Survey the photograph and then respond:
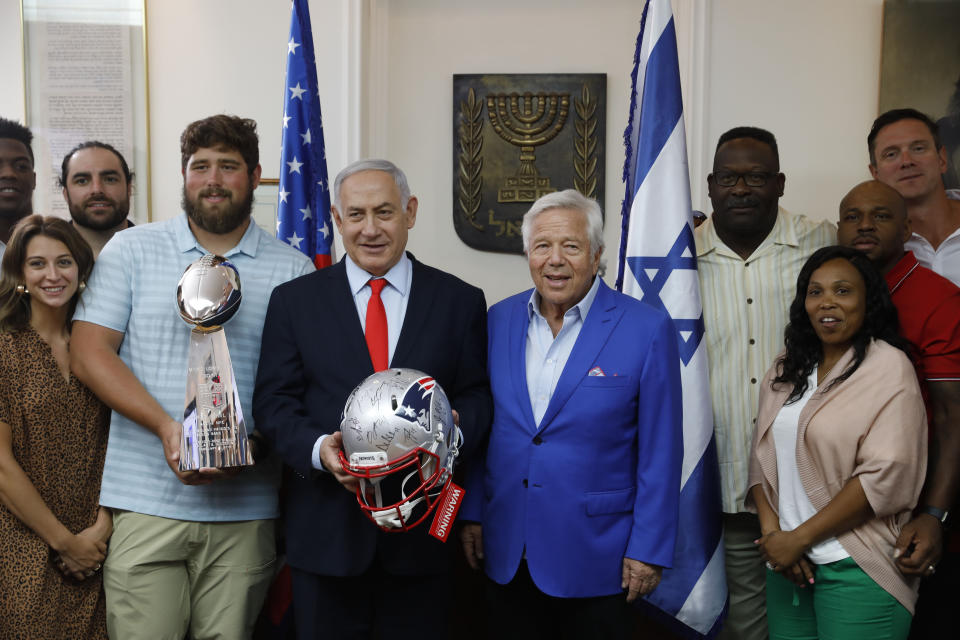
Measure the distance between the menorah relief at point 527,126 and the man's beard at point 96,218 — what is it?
5.88 feet

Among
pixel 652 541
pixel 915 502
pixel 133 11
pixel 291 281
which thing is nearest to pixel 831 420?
pixel 915 502

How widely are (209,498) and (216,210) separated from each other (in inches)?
29.5

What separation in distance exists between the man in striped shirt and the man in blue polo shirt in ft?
4.19

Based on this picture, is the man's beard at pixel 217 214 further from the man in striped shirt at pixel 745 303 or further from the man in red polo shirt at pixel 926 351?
the man in red polo shirt at pixel 926 351

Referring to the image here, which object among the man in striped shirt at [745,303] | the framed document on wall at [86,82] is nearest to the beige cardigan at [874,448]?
the man in striped shirt at [745,303]

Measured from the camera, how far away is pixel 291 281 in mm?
2068

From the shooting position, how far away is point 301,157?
10.5 feet

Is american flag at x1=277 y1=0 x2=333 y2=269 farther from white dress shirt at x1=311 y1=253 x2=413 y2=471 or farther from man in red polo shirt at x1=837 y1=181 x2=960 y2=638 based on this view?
man in red polo shirt at x1=837 y1=181 x2=960 y2=638

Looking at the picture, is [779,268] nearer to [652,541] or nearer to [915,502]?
Result: [915,502]

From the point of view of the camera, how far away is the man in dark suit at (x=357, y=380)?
191 centimetres

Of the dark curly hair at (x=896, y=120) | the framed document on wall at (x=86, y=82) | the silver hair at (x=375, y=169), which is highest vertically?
the framed document on wall at (x=86, y=82)

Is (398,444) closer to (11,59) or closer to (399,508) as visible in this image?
(399,508)

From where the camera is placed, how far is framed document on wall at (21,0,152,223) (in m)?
3.80

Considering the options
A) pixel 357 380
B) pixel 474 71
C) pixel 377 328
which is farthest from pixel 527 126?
pixel 357 380
